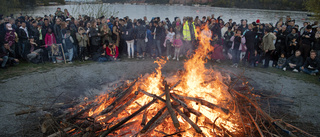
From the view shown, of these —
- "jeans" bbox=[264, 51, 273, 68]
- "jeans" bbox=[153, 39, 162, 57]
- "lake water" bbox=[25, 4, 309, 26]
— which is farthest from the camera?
"lake water" bbox=[25, 4, 309, 26]

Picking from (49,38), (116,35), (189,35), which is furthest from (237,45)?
(49,38)

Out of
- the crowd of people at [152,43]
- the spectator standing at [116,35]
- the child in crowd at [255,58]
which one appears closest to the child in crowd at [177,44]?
the crowd of people at [152,43]

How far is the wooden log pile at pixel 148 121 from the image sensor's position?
4102 mm

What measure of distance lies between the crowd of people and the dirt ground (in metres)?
1.41

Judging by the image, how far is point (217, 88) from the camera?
5.90m

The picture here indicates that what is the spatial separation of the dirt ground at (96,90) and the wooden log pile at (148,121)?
56cm

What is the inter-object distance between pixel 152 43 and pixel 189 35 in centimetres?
230

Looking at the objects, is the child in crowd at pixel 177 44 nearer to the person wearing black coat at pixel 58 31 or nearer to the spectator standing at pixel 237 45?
the spectator standing at pixel 237 45

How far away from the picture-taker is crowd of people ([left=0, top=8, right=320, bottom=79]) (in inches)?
407

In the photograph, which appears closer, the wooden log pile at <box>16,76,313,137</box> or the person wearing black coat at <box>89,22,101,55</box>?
the wooden log pile at <box>16,76,313,137</box>

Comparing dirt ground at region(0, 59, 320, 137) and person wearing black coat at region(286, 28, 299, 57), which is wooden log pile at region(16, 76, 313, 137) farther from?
person wearing black coat at region(286, 28, 299, 57)

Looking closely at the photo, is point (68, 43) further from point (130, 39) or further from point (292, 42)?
point (292, 42)

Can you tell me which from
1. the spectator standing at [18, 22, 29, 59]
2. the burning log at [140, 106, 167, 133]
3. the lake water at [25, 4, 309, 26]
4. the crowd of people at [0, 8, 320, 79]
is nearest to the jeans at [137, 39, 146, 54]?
the crowd of people at [0, 8, 320, 79]

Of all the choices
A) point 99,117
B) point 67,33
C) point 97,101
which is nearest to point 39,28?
point 67,33
